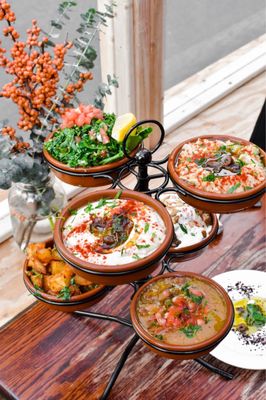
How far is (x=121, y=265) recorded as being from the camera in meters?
1.10

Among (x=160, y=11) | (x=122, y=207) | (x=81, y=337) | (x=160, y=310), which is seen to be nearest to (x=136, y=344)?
(x=81, y=337)

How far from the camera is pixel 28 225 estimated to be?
6.56ft

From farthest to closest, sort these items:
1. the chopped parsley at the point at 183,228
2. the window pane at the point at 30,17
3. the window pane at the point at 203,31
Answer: the window pane at the point at 203,31 < the window pane at the point at 30,17 < the chopped parsley at the point at 183,228

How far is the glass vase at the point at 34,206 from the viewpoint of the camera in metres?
1.78

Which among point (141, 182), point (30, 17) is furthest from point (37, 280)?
point (30, 17)

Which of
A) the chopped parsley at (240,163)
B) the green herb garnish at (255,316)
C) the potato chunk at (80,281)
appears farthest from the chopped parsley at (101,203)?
the green herb garnish at (255,316)

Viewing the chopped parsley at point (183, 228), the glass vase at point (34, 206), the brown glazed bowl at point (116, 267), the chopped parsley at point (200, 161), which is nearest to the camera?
the brown glazed bowl at point (116, 267)

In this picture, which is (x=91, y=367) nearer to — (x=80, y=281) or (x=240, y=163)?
(x=80, y=281)

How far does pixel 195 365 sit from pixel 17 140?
2.52ft

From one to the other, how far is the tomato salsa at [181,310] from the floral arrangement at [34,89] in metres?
0.46

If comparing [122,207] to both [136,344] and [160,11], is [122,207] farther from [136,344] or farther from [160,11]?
[160,11]

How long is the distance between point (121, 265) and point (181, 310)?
0.70 ft

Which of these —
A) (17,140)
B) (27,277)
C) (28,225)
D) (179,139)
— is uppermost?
(17,140)

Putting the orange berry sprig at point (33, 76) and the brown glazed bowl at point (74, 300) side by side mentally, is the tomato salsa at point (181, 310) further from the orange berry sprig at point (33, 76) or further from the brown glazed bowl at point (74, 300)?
the orange berry sprig at point (33, 76)
